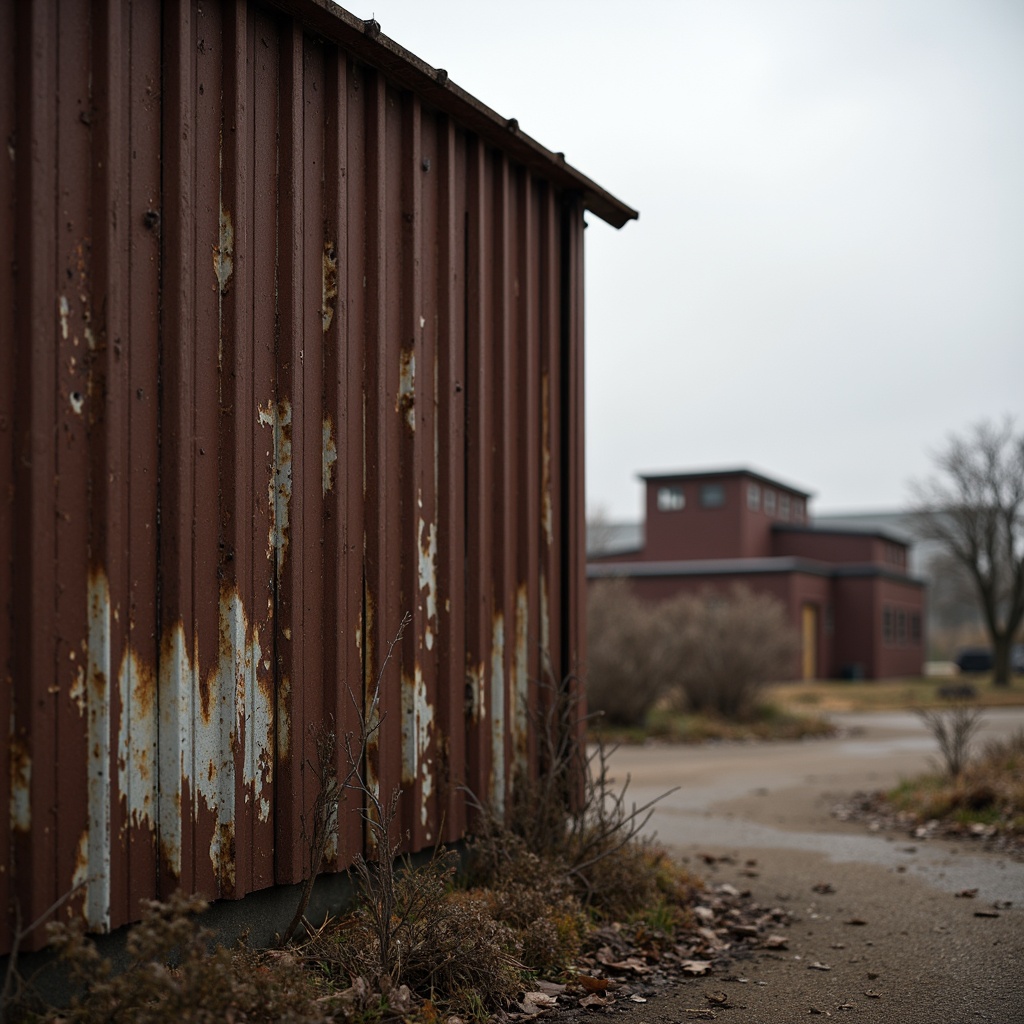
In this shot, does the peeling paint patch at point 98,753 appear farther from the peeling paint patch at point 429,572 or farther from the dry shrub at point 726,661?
the dry shrub at point 726,661

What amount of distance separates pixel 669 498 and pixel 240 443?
31.4 metres

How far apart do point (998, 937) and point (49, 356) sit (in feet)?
16.2

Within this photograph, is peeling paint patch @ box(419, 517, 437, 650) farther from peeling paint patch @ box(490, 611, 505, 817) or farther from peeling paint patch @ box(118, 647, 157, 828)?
peeling paint patch @ box(118, 647, 157, 828)

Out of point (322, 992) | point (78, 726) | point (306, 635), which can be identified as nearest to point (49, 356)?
point (78, 726)

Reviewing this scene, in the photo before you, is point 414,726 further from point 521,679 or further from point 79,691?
point 79,691

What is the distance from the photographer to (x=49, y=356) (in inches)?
137

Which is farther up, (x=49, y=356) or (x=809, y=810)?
(x=49, y=356)

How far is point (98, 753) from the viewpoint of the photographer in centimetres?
357

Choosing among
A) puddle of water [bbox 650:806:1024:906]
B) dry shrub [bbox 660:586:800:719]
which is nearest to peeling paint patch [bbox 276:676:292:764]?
puddle of water [bbox 650:806:1024:906]

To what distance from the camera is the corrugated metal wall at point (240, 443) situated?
3457 mm

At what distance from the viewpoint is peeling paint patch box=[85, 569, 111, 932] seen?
3.55 m

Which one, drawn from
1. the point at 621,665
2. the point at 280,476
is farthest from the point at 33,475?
the point at 621,665

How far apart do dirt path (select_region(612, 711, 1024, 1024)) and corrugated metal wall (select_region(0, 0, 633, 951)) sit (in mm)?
1685

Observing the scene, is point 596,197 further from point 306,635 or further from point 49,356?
point 49,356
